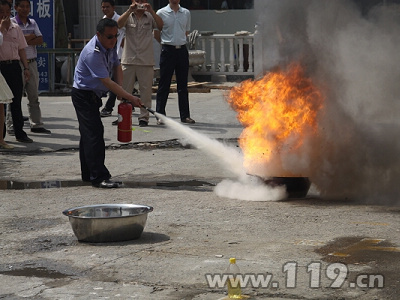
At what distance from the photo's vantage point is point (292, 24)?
9.16m

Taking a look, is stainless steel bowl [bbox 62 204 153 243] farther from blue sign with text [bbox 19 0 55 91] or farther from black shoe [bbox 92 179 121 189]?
blue sign with text [bbox 19 0 55 91]

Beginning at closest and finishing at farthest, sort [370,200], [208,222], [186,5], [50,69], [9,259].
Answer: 1. [9,259]
2. [208,222]
3. [370,200]
4. [50,69]
5. [186,5]

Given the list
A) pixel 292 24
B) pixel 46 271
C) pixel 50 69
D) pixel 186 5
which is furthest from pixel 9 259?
pixel 186 5

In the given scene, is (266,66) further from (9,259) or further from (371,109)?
(9,259)

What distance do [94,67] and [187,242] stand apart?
3018 millimetres

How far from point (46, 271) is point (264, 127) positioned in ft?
10.8

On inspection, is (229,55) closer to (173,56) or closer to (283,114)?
(173,56)

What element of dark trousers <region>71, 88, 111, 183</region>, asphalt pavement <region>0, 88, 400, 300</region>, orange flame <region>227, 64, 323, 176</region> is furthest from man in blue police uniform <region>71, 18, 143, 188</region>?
orange flame <region>227, 64, 323, 176</region>

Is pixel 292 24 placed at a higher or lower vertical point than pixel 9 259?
higher

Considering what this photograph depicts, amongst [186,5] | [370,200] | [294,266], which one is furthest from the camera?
[186,5]

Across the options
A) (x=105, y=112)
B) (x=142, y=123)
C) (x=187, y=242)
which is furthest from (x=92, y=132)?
(x=105, y=112)

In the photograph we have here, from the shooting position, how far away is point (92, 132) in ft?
31.6

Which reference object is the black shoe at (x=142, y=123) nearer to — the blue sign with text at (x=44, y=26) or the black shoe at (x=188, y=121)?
the black shoe at (x=188, y=121)

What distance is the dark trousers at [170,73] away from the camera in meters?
14.1
